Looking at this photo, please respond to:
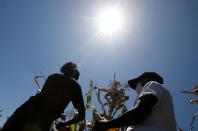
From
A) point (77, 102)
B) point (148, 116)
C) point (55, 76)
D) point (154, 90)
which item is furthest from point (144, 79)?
point (55, 76)

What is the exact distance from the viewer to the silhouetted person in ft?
9.55

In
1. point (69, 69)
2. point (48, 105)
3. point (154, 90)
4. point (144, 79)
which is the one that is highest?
point (69, 69)

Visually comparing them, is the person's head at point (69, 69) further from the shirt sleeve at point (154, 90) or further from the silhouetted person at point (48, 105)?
the shirt sleeve at point (154, 90)

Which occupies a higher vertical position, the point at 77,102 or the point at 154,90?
the point at 77,102

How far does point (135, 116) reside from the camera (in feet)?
6.08

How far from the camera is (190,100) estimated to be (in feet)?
16.9

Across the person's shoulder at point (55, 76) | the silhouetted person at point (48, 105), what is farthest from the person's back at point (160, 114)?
the person's shoulder at point (55, 76)

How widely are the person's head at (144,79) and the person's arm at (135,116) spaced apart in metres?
0.43

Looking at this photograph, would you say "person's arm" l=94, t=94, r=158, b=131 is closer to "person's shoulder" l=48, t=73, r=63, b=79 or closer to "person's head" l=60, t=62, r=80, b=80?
"person's shoulder" l=48, t=73, r=63, b=79

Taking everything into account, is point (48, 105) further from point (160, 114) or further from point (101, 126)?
point (160, 114)

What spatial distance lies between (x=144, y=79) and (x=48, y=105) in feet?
3.97

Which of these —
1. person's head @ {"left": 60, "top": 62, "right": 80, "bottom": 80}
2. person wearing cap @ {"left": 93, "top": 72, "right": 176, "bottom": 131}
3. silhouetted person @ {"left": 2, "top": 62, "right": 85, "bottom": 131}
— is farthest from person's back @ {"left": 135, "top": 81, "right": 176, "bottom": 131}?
person's head @ {"left": 60, "top": 62, "right": 80, "bottom": 80}

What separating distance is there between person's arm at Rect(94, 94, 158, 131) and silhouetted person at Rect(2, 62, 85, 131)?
4.00ft

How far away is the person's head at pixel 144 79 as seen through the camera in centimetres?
230
